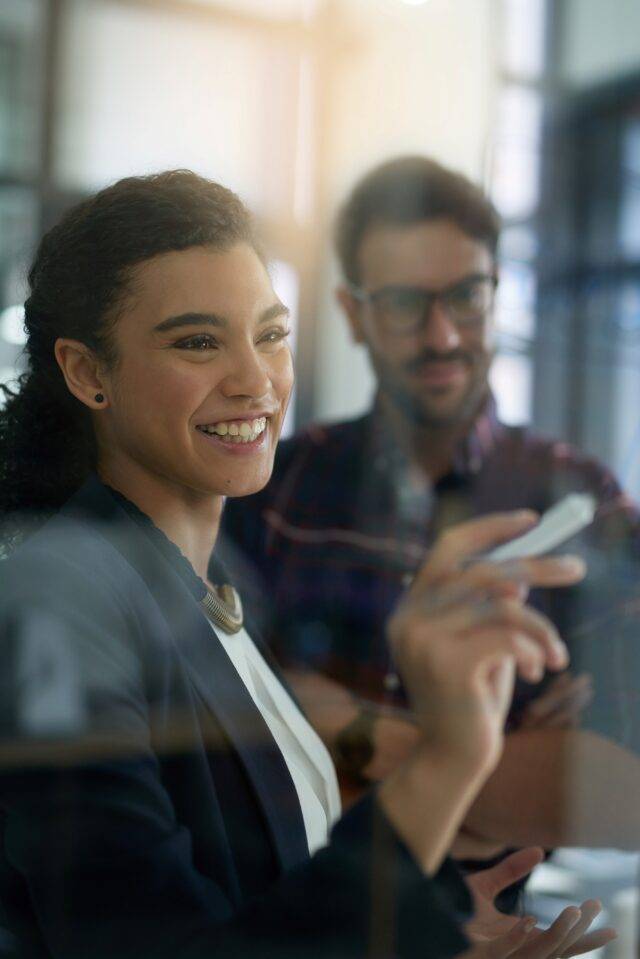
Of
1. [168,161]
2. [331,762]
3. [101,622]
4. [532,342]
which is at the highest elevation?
[168,161]

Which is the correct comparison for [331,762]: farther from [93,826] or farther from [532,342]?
[532,342]

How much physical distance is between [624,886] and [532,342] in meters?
0.44

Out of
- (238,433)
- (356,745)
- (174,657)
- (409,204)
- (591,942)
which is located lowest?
(591,942)

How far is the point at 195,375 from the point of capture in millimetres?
525

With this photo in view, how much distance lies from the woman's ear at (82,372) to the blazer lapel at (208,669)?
0.05 m

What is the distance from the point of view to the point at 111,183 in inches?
22.4

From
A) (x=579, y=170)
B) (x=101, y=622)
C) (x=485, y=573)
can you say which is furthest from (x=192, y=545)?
(x=579, y=170)

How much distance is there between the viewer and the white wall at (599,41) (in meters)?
0.70

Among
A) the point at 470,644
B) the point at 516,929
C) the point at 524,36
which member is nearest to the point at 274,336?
the point at 470,644

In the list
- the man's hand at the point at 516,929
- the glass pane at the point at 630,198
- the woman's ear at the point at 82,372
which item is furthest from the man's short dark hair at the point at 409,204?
the man's hand at the point at 516,929

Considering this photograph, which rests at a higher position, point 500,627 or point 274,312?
point 274,312

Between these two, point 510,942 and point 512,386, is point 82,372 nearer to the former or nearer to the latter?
point 512,386

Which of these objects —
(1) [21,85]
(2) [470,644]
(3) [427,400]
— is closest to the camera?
(2) [470,644]

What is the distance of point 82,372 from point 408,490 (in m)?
0.28
